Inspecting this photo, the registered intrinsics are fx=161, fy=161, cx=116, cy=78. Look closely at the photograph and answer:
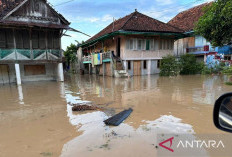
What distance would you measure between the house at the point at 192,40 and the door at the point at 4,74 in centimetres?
1921

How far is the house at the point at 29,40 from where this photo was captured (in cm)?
1305

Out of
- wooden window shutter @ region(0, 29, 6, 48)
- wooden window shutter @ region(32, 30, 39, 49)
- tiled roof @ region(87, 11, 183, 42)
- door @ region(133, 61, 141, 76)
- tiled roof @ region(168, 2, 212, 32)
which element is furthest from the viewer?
tiled roof @ region(168, 2, 212, 32)

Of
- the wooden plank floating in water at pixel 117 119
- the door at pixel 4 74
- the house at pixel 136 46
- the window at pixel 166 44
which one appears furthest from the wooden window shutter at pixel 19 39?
the window at pixel 166 44

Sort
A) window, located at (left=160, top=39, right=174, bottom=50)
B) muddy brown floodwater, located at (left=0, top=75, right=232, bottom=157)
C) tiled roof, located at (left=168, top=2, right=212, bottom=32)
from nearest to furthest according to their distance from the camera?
1. muddy brown floodwater, located at (left=0, top=75, right=232, bottom=157)
2. window, located at (left=160, top=39, right=174, bottom=50)
3. tiled roof, located at (left=168, top=2, right=212, bottom=32)

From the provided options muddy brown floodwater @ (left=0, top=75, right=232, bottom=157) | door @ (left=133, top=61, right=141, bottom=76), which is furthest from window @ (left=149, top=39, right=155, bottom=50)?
muddy brown floodwater @ (left=0, top=75, right=232, bottom=157)

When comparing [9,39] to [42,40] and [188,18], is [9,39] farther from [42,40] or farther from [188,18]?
[188,18]

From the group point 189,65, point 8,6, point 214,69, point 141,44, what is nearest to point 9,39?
point 8,6

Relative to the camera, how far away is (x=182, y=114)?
4988mm

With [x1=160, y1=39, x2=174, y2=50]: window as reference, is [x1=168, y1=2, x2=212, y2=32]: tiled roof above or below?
above

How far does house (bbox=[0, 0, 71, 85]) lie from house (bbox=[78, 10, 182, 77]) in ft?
17.6

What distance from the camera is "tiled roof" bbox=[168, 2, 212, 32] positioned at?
19792mm

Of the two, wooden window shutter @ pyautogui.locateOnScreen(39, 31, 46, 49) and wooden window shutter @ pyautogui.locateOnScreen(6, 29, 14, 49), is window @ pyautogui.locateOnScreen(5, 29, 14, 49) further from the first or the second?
wooden window shutter @ pyautogui.locateOnScreen(39, 31, 46, 49)

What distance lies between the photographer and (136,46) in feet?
58.5

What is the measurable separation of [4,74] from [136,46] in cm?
1309
